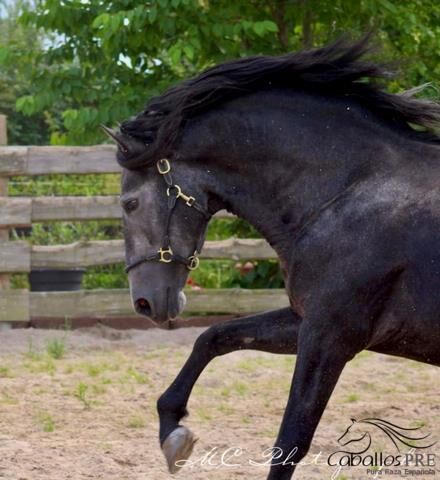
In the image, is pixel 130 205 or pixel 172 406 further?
pixel 172 406

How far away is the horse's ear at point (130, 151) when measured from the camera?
4.10 meters

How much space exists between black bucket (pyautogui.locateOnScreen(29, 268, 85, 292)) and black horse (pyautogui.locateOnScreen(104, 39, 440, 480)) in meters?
5.18

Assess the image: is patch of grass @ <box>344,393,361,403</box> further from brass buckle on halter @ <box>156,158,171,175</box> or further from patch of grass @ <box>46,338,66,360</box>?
brass buckle on halter @ <box>156,158,171,175</box>

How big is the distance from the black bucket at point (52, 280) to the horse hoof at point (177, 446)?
17.4ft

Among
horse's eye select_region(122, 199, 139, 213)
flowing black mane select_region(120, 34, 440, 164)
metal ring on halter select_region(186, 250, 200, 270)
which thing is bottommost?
metal ring on halter select_region(186, 250, 200, 270)

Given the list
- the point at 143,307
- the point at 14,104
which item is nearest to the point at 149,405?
the point at 143,307

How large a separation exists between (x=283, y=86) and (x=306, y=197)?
0.47 metres

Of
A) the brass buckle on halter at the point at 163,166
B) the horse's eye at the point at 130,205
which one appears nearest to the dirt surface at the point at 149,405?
the horse's eye at the point at 130,205

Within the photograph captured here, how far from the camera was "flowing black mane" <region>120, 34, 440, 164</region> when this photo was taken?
4.14 m

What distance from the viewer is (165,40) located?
9.03 metres

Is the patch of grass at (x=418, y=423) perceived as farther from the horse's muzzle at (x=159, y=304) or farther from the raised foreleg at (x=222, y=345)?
the horse's muzzle at (x=159, y=304)

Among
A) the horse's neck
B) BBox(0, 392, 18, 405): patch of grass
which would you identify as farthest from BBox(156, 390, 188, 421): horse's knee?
BBox(0, 392, 18, 405): patch of grass

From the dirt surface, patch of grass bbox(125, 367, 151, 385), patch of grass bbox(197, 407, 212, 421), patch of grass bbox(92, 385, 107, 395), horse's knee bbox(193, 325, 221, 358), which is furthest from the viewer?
patch of grass bbox(125, 367, 151, 385)

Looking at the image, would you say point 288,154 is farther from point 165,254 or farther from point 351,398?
point 351,398
